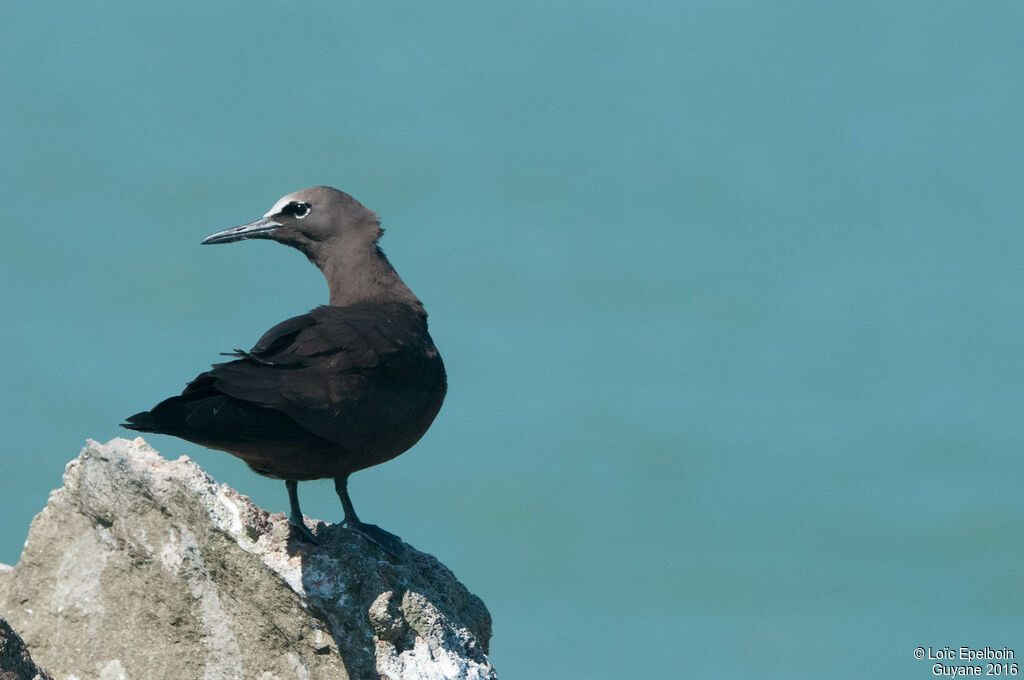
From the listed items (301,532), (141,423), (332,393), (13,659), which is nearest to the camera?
(13,659)

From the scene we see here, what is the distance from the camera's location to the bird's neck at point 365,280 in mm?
8242

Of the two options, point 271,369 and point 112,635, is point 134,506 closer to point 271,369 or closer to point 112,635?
point 112,635

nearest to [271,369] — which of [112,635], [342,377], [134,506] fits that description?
[342,377]

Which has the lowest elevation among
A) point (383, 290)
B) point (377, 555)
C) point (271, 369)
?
point (377, 555)

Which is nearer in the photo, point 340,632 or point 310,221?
point 340,632

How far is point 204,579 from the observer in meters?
7.09

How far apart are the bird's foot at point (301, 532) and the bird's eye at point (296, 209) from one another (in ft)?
7.87

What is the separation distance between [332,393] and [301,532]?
80 centimetres

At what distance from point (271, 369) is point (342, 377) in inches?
16.1

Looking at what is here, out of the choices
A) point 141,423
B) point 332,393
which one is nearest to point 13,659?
point 141,423

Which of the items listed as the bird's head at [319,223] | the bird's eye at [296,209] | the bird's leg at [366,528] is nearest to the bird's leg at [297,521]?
the bird's leg at [366,528]

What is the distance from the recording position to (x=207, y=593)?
23.3 ft

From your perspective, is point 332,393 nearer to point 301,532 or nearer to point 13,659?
point 301,532

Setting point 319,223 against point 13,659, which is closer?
point 13,659
